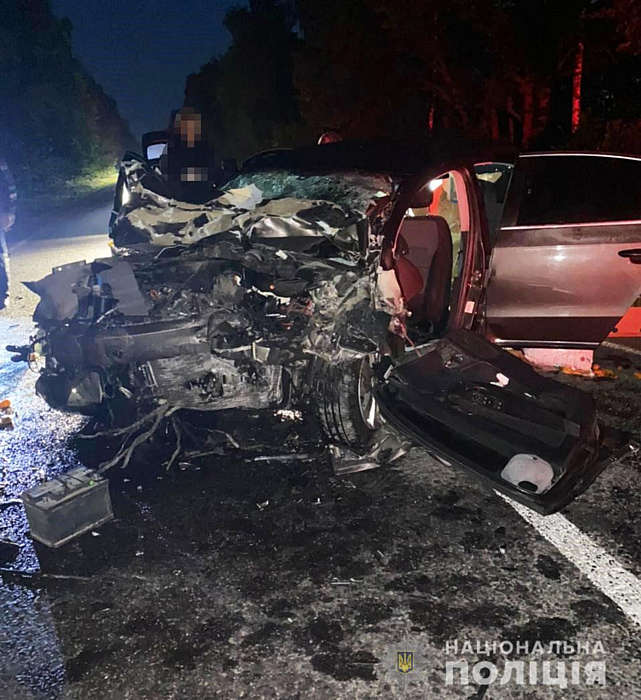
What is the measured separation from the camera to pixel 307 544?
2.82m

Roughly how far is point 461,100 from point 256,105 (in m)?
17.1

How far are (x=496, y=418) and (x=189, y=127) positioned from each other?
4570mm

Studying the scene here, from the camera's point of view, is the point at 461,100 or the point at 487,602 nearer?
the point at 487,602

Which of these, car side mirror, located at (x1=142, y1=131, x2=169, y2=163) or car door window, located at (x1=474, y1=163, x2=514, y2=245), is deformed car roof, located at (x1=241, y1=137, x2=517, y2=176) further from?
car side mirror, located at (x1=142, y1=131, x2=169, y2=163)

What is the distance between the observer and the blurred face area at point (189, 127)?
6059 millimetres

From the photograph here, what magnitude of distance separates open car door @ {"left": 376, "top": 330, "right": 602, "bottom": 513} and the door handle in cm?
119

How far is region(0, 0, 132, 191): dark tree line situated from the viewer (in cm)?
2797

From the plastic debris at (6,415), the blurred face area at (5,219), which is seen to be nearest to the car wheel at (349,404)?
the plastic debris at (6,415)

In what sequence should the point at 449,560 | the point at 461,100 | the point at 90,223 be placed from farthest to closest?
the point at 90,223
the point at 461,100
the point at 449,560

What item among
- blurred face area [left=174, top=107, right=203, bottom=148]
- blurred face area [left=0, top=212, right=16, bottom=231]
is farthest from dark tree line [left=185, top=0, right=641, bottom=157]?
blurred face area [left=0, top=212, right=16, bottom=231]

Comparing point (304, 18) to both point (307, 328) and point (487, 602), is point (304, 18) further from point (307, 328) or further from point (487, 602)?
point (487, 602)

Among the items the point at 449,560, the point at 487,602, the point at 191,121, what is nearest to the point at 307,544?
the point at 449,560

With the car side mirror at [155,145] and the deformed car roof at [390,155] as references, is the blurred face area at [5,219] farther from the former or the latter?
the deformed car roof at [390,155]

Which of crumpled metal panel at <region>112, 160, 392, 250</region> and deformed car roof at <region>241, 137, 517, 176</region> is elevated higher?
deformed car roof at <region>241, 137, 517, 176</region>
